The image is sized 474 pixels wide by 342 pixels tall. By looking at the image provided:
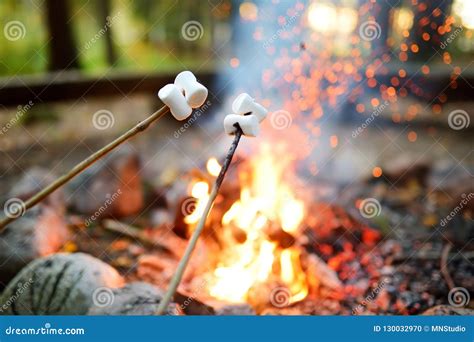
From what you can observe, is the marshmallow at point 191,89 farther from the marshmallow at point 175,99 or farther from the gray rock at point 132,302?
the gray rock at point 132,302

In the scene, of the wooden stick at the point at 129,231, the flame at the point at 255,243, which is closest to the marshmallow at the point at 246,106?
the flame at the point at 255,243

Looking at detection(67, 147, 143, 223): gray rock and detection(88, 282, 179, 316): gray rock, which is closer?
detection(88, 282, 179, 316): gray rock

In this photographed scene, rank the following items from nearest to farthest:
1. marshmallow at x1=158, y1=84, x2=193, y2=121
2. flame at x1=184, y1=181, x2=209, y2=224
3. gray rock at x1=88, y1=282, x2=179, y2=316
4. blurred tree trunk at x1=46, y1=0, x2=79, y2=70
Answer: marshmallow at x1=158, y1=84, x2=193, y2=121
gray rock at x1=88, y1=282, x2=179, y2=316
flame at x1=184, y1=181, x2=209, y2=224
blurred tree trunk at x1=46, y1=0, x2=79, y2=70

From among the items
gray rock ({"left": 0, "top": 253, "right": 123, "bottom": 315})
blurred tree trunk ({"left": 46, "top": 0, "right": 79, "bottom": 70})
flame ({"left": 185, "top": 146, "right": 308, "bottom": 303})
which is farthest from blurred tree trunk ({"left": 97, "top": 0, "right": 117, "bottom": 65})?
gray rock ({"left": 0, "top": 253, "right": 123, "bottom": 315})

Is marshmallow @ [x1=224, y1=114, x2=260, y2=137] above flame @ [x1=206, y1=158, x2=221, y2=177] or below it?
below

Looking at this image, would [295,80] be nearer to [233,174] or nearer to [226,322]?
[233,174]

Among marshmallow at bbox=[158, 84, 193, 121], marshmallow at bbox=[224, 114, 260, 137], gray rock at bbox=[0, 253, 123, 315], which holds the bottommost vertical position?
gray rock at bbox=[0, 253, 123, 315]

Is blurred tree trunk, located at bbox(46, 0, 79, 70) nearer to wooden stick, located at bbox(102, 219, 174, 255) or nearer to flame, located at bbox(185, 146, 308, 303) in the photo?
wooden stick, located at bbox(102, 219, 174, 255)
